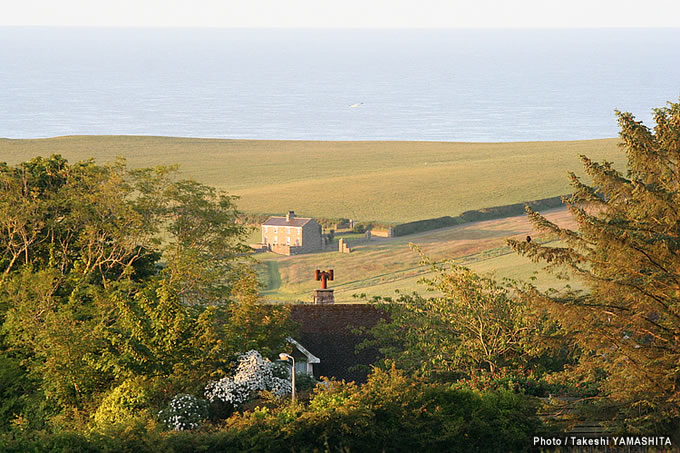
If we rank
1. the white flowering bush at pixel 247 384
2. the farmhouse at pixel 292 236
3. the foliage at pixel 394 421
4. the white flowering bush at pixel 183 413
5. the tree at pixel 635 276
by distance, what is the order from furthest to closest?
the farmhouse at pixel 292 236 < the white flowering bush at pixel 247 384 < the white flowering bush at pixel 183 413 < the tree at pixel 635 276 < the foliage at pixel 394 421

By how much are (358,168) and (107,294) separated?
98.7 meters

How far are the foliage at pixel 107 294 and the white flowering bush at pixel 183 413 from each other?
1.10 meters

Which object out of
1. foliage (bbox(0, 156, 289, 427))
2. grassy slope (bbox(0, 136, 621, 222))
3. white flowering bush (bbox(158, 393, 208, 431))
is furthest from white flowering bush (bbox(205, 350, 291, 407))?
grassy slope (bbox(0, 136, 621, 222))

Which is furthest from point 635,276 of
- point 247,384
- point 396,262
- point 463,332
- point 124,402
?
point 396,262

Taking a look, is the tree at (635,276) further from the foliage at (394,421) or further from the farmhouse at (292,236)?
the farmhouse at (292,236)

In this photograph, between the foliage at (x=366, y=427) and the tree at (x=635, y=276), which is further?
the tree at (x=635, y=276)

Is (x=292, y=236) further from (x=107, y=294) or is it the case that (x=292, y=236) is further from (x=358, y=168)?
(x=107, y=294)

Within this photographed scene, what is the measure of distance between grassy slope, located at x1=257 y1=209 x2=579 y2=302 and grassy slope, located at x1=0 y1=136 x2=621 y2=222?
8.33 metres

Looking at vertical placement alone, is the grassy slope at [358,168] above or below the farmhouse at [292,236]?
above

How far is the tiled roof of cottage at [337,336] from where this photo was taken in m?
29.6

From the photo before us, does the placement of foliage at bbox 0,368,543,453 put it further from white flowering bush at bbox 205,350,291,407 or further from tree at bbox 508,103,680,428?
Result: tree at bbox 508,103,680,428

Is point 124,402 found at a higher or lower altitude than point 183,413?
higher

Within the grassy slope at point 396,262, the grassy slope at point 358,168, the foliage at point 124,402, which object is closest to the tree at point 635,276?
the foliage at point 124,402

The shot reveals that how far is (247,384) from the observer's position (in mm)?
22641
